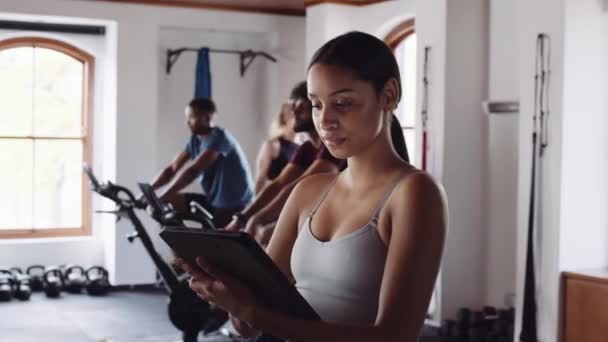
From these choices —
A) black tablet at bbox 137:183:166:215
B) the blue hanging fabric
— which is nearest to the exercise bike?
black tablet at bbox 137:183:166:215

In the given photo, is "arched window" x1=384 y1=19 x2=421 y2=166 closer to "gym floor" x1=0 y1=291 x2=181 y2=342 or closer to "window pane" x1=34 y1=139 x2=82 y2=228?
"gym floor" x1=0 y1=291 x2=181 y2=342

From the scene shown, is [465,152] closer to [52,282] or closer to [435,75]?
[435,75]

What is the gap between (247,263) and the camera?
1164 millimetres

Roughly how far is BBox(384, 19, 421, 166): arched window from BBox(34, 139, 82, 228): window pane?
2.88 m

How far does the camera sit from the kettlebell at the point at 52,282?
6816 millimetres

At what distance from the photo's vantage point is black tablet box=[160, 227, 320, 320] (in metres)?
1.14

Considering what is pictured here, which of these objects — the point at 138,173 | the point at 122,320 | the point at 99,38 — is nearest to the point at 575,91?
the point at 122,320

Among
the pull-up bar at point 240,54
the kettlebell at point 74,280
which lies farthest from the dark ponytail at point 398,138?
the pull-up bar at point 240,54

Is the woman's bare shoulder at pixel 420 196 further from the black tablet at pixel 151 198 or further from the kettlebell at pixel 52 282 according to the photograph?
the kettlebell at pixel 52 282

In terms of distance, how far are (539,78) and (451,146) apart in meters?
1.19

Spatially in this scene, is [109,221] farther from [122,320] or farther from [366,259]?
[366,259]

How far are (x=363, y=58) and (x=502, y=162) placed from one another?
4701 mm

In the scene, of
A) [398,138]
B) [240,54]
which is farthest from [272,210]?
[240,54]

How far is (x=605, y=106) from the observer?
4.71 meters
